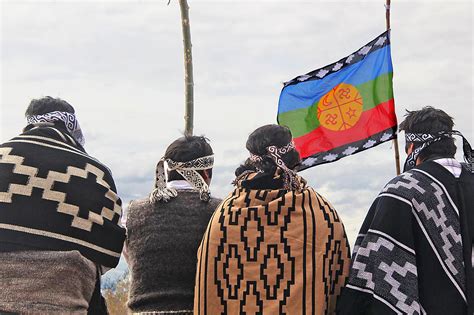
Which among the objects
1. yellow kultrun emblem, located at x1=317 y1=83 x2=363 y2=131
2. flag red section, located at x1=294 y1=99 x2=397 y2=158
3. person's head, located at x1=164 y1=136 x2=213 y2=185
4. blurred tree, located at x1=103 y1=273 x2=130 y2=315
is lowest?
blurred tree, located at x1=103 y1=273 x2=130 y2=315

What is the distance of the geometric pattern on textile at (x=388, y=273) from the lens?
4230 mm

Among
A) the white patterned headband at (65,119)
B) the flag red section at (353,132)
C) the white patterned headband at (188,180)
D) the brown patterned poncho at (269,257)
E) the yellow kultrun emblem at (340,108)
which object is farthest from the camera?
the yellow kultrun emblem at (340,108)

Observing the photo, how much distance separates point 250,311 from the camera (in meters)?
4.14

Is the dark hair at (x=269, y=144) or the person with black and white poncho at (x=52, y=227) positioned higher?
the dark hair at (x=269, y=144)

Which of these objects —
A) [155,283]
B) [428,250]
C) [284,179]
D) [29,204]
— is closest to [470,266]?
[428,250]

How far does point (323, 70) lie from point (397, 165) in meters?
1.36

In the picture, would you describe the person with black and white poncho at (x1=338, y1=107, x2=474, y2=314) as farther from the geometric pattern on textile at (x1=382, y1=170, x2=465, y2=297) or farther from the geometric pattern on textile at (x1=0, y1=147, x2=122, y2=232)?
the geometric pattern on textile at (x1=0, y1=147, x2=122, y2=232)

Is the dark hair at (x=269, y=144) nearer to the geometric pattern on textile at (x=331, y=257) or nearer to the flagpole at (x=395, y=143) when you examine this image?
the geometric pattern on textile at (x=331, y=257)

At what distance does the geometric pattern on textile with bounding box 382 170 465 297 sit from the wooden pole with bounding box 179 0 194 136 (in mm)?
3488

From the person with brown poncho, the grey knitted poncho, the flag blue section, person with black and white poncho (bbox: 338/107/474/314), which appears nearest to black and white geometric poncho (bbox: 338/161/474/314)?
person with black and white poncho (bbox: 338/107/474/314)

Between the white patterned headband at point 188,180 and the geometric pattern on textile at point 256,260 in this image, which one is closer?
the geometric pattern on textile at point 256,260

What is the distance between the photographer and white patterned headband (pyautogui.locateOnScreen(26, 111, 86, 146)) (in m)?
4.73

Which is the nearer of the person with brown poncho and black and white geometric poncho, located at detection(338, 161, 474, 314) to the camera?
the person with brown poncho

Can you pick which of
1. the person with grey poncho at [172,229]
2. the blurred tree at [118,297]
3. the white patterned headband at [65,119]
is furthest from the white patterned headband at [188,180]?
the blurred tree at [118,297]
